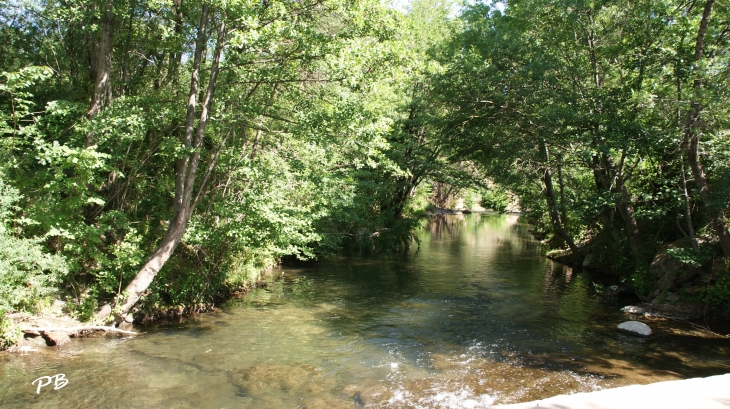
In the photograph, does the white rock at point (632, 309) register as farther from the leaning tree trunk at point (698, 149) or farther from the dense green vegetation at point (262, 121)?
the leaning tree trunk at point (698, 149)

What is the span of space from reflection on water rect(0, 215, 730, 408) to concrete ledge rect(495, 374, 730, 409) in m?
2.80

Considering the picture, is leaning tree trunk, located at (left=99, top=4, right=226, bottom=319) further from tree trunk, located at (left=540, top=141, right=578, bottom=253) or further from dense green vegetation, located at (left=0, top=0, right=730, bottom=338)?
tree trunk, located at (left=540, top=141, right=578, bottom=253)

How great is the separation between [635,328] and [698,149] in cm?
462

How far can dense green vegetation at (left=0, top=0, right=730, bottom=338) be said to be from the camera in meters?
8.95

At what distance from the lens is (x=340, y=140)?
10125 mm

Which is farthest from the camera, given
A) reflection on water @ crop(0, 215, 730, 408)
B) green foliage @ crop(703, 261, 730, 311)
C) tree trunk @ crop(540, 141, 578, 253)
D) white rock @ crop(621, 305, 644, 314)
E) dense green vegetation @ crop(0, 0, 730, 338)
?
tree trunk @ crop(540, 141, 578, 253)

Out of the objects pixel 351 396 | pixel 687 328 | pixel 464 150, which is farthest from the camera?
pixel 464 150

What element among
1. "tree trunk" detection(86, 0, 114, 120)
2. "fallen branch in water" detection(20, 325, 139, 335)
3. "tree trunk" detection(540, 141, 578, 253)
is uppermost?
"tree trunk" detection(86, 0, 114, 120)

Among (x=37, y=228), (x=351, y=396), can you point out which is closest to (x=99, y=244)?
(x=37, y=228)

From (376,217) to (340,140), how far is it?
455 inches

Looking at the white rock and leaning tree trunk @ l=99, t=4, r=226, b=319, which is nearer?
leaning tree trunk @ l=99, t=4, r=226, b=319

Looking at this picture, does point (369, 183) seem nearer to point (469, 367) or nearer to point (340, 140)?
point (340, 140)

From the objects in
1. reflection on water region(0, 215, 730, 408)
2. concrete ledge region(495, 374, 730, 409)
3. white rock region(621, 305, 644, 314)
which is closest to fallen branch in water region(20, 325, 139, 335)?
reflection on water region(0, 215, 730, 408)

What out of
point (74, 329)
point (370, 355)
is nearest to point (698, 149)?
point (370, 355)
